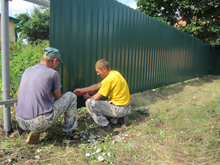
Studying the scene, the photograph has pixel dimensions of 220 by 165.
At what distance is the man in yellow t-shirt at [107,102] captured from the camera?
2881 mm

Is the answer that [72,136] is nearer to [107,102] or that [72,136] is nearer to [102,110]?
[102,110]

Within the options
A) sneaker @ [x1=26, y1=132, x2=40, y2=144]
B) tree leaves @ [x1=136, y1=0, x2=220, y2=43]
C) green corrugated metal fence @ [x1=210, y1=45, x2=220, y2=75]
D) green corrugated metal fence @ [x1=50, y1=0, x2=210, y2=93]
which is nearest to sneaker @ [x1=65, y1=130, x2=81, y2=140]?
sneaker @ [x1=26, y1=132, x2=40, y2=144]

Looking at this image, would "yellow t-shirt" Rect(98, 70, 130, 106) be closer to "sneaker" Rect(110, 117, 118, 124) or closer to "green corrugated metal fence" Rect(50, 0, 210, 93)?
"sneaker" Rect(110, 117, 118, 124)

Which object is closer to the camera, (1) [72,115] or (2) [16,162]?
(2) [16,162]

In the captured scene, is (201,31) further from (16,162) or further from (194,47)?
(16,162)

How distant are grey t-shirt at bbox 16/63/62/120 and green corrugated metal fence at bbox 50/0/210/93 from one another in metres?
0.98

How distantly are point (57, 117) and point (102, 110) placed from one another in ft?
3.14

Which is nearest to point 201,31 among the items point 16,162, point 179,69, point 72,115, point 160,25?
point 179,69

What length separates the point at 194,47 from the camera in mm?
9648

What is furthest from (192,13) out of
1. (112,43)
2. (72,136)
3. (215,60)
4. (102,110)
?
(72,136)

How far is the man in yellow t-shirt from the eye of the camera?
288 cm

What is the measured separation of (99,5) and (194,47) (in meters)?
8.00

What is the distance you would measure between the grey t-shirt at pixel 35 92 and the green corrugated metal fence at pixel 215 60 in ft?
46.0

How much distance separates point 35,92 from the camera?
2.00 m
